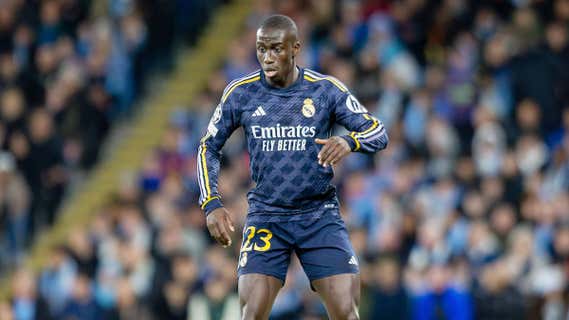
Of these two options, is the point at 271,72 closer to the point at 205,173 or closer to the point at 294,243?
the point at 205,173

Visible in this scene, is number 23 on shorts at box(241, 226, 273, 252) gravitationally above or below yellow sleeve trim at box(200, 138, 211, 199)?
below

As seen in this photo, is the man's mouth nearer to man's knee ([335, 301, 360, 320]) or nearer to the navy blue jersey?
the navy blue jersey

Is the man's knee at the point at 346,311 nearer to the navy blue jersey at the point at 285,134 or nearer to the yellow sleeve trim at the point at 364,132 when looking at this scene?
the navy blue jersey at the point at 285,134

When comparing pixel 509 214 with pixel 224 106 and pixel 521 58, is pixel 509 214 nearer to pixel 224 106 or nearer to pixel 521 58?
pixel 521 58

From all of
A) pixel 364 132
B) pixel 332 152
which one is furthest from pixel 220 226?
pixel 364 132

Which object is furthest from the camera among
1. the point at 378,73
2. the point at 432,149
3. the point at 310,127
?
the point at 378,73

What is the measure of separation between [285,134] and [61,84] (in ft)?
32.4

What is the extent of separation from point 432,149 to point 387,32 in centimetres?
225

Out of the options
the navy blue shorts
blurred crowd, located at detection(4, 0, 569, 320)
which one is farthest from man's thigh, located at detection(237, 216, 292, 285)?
blurred crowd, located at detection(4, 0, 569, 320)

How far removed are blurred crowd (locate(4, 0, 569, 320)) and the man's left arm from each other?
17.3 ft

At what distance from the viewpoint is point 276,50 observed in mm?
8062

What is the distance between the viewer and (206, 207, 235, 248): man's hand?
26.0ft

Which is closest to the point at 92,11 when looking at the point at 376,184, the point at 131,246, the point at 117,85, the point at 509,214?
the point at 117,85

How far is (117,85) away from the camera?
722 inches
